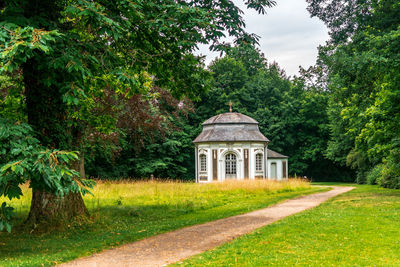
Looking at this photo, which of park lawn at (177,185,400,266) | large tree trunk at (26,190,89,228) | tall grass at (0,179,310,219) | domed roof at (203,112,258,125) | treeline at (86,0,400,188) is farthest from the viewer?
domed roof at (203,112,258,125)

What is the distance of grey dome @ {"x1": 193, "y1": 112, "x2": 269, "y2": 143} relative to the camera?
33.5m

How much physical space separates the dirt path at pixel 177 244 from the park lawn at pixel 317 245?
0.50 meters

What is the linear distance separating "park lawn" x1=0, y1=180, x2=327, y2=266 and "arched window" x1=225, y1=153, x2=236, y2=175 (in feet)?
36.4

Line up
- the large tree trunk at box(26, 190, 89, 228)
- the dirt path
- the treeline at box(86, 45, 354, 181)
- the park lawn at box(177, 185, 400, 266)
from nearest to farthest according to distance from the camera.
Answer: the park lawn at box(177, 185, 400, 266) < the dirt path < the large tree trunk at box(26, 190, 89, 228) < the treeline at box(86, 45, 354, 181)

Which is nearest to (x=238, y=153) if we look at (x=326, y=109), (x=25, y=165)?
(x=326, y=109)

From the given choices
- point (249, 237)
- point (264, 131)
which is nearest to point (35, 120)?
point (249, 237)

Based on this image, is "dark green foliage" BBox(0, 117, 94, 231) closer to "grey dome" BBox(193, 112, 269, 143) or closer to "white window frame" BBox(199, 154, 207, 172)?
"grey dome" BBox(193, 112, 269, 143)

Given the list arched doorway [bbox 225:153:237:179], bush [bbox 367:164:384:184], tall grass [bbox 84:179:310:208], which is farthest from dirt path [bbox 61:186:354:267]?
arched doorway [bbox 225:153:237:179]

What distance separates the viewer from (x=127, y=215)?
12680mm

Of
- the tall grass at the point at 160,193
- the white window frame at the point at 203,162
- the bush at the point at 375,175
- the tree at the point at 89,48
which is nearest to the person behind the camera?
the tree at the point at 89,48

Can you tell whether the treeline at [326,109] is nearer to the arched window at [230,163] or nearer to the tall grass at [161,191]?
the tall grass at [161,191]

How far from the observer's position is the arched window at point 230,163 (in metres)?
33.9

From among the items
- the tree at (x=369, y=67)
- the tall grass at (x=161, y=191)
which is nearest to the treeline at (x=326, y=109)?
the tree at (x=369, y=67)

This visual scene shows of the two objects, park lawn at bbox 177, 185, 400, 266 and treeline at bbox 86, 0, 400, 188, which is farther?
treeline at bbox 86, 0, 400, 188
